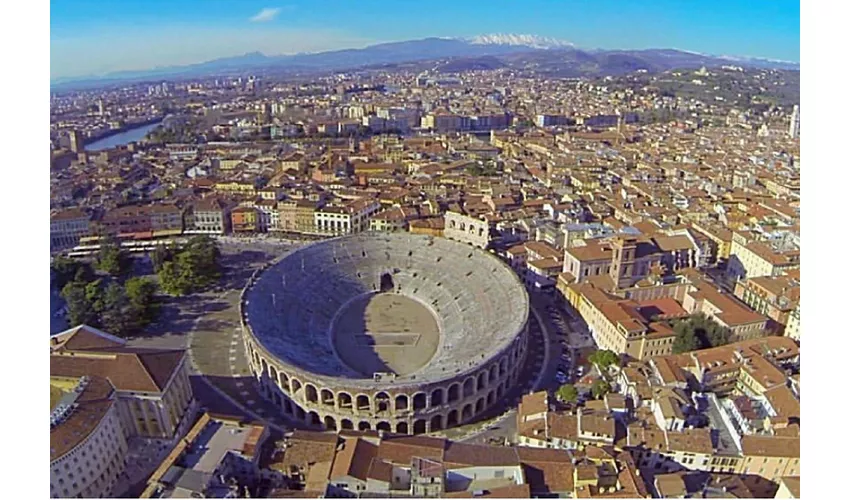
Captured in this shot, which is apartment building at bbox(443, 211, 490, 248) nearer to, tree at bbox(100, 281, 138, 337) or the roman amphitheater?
the roman amphitheater

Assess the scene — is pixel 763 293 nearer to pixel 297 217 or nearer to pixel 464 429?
pixel 464 429

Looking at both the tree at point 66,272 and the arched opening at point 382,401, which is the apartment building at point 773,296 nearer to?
the arched opening at point 382,401

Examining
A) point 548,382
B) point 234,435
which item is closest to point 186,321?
point 234,435

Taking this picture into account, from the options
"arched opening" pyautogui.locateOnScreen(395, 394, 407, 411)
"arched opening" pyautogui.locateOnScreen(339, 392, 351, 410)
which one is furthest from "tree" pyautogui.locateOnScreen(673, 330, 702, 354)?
"arched opening" pyautogui.locateOnScreen(339, 392, 351, 410)

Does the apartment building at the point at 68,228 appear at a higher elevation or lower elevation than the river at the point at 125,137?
lower

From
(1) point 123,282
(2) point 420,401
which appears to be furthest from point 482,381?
(1) point 123,282

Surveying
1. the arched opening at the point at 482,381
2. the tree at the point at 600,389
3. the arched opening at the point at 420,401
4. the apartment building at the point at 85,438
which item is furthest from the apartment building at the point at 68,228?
the tree at the point at 600,389
